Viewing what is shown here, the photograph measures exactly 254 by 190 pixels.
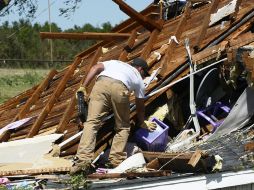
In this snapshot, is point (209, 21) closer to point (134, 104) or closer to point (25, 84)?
point (134, 104)

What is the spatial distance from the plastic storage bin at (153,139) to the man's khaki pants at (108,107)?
0.43 meters

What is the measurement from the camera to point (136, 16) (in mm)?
9266

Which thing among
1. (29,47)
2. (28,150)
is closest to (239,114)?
(28,150)

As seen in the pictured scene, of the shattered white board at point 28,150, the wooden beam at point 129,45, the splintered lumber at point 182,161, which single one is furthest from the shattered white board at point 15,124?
the splintered lumber at point 182,161

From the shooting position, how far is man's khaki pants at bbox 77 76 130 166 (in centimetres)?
657

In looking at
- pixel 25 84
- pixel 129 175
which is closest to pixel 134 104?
pixel 129 175

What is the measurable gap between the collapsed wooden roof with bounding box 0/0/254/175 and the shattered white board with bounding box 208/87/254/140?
461 mm

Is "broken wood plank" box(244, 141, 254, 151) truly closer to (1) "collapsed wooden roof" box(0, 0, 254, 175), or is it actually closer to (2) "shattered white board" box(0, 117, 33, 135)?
(1) "collapsed wooden roof" box(0, 0, 254, 175)

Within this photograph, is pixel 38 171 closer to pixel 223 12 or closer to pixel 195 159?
pixel 195 159

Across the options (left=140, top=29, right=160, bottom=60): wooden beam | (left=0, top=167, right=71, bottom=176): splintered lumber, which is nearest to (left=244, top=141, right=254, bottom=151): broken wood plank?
(left=0, top=167, right=71, bottom=176): splintered lumber

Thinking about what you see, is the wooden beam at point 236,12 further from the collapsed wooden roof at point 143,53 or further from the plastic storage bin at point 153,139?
the plastic storage bin at point 153,139

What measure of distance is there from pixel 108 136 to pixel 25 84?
20.4m

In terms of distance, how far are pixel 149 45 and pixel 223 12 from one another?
1230mm

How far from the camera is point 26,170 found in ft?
21.3
